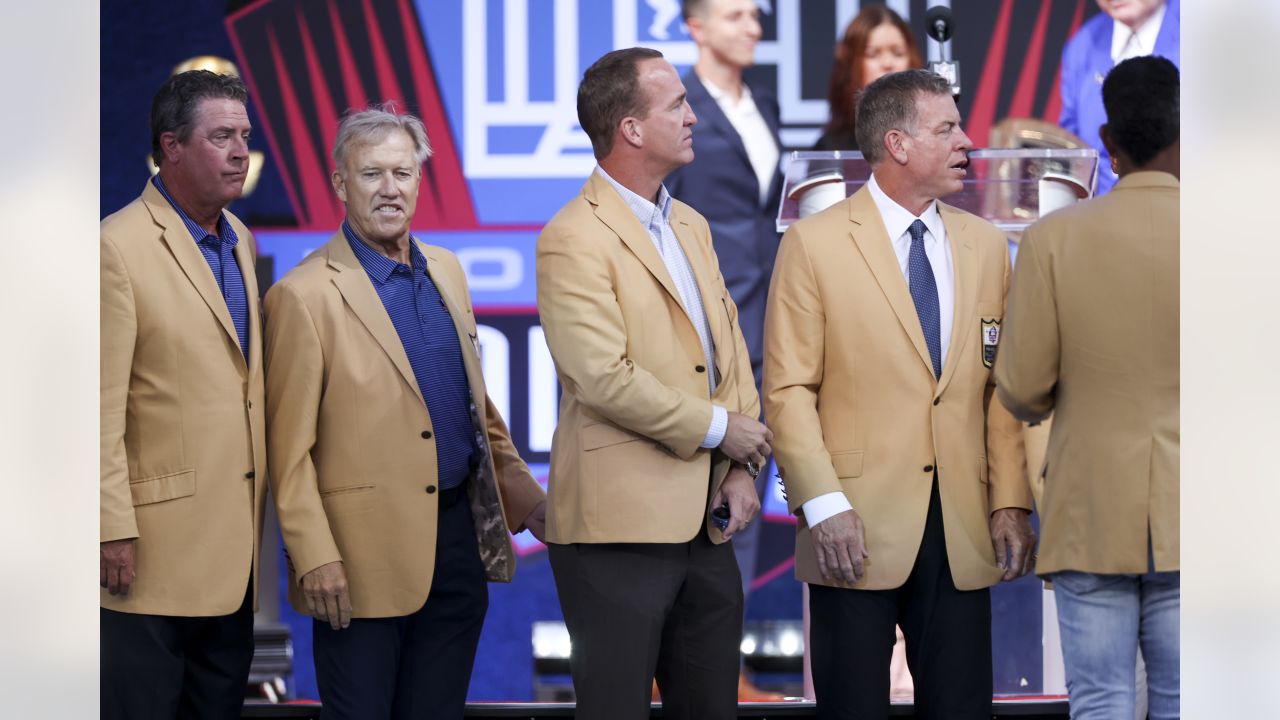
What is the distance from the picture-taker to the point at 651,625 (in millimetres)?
2885

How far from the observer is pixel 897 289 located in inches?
121

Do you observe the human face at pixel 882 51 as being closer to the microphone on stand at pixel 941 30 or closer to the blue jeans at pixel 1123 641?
the microphone on stand at pixel 941 30

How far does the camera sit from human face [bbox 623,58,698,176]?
9.89ft

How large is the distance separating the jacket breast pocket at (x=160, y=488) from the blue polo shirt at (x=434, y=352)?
0.53m

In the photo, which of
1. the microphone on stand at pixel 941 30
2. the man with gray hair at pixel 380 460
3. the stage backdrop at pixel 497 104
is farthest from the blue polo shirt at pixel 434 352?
the stage backdrop at pixel 497 104

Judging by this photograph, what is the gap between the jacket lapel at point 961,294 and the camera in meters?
3.03

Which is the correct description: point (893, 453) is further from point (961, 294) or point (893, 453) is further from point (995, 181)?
point (995, 181)

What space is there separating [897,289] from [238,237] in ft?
4.78

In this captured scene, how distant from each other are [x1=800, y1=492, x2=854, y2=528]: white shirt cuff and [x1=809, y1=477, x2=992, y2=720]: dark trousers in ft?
0.29

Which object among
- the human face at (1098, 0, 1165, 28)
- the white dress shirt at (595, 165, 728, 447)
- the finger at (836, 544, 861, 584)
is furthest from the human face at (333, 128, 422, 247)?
the human face at (1098, 0, 1165, 28)

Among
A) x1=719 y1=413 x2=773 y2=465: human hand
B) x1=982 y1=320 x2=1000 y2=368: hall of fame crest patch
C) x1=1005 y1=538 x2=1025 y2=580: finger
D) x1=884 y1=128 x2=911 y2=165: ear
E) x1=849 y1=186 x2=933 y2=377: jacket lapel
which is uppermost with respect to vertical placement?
x1=884 y1=128 x2=911 y2=165: ear

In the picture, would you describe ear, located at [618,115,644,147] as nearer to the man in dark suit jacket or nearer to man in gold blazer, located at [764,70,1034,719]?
man in gold blazer, located at [764,70,1034,719]
